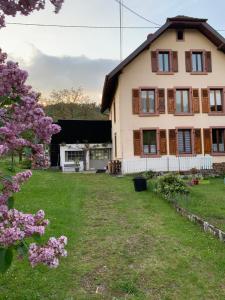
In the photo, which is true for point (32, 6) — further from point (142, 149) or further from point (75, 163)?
point (75, 163)

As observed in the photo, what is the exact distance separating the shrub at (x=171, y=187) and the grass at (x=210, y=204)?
0.44 m

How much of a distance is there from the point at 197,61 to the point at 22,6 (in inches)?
1067

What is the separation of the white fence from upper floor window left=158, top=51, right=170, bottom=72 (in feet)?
20.5

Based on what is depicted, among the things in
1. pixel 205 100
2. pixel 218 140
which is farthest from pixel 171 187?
pixel 205 100

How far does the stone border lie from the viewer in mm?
9176

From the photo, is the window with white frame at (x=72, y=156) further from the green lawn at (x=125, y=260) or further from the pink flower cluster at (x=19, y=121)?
the pink flower cluster at (x=19, y=121)

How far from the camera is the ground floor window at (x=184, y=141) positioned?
1101 inches

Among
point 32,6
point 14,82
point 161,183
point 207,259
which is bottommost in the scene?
point 207,259

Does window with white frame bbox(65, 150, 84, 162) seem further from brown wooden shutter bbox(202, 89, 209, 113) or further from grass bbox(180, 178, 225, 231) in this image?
grass bbox(180, 178, 225, 231)

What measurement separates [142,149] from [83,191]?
9841 millimetres

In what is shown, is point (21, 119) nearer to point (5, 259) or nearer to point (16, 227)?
point (16, 227)

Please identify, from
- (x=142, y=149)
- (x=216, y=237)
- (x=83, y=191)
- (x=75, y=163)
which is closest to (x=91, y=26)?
(x=142, y=149)

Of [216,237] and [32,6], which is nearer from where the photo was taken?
[32,6]

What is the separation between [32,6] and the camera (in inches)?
111
